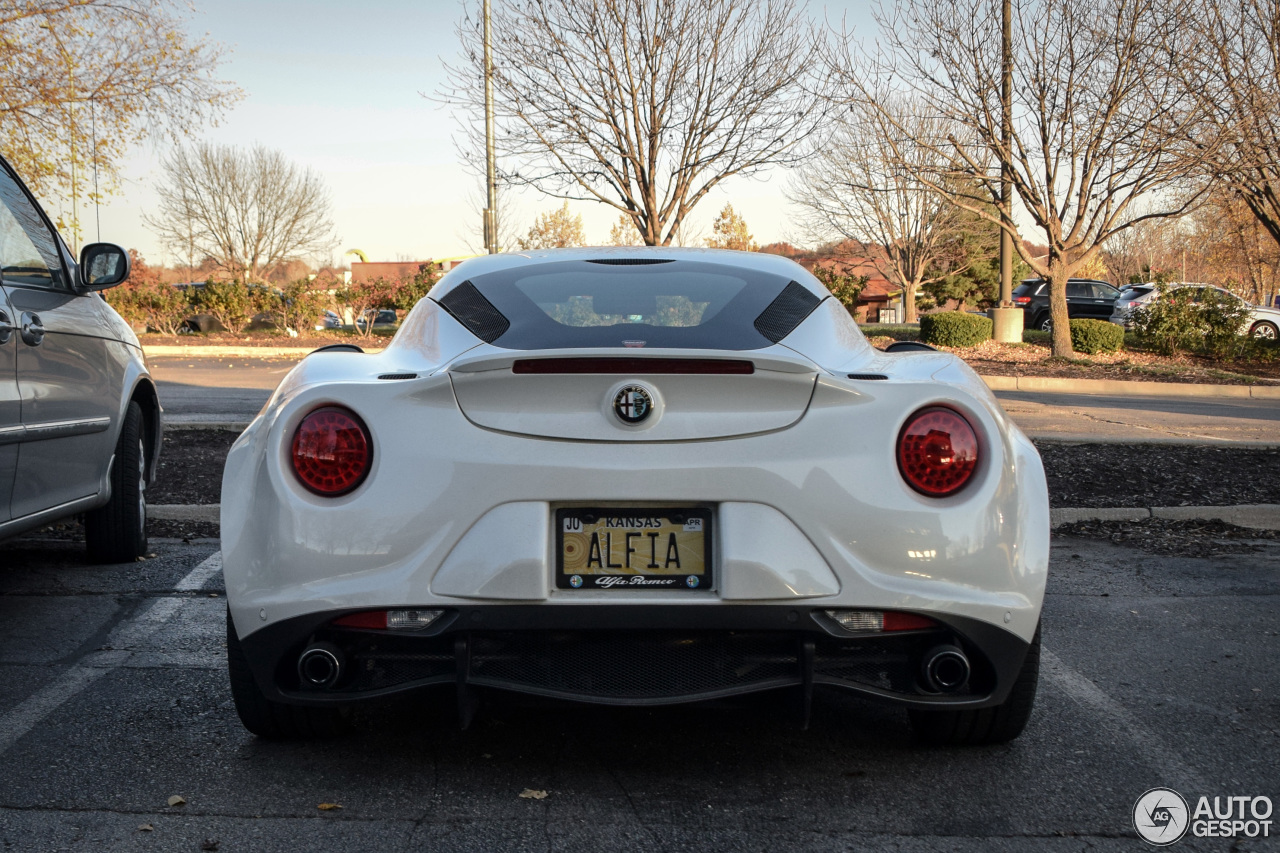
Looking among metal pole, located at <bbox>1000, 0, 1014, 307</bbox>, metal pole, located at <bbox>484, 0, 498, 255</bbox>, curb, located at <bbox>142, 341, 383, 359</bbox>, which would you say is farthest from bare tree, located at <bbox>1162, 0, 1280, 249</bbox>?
curb, located at <bbox>142, 341, 383, 359</bbox>

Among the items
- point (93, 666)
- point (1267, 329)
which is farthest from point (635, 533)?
point (1267, 329)

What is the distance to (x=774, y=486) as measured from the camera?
2600 mm

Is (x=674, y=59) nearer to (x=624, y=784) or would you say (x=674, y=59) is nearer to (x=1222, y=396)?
(x=1222, y=396)

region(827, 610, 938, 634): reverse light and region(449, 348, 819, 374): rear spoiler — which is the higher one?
region(449, 348, 819, 374): rear spoiler

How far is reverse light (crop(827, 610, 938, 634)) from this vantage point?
265 cm

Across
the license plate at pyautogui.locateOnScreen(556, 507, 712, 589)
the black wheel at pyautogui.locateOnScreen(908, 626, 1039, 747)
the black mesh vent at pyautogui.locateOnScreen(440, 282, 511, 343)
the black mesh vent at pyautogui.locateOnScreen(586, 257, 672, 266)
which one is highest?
the black mesh vent at pyautogui.locateOnScreen(586, 257, 672, 266)

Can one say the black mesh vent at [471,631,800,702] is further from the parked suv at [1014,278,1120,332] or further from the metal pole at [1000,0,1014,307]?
the parked suv at [1014,278,1120,332]

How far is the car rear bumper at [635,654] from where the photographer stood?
259cm

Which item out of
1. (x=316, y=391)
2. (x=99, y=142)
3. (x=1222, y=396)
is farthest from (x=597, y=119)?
(x=316, y=391)

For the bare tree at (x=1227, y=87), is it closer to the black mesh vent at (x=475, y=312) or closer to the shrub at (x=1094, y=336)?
the shrub at (x=1094, y=336)

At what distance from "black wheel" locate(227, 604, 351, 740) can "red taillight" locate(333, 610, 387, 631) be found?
392 millimetres

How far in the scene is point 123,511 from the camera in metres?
5.30

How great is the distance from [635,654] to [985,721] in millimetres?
1049

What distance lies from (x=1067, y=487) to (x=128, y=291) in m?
23.8
